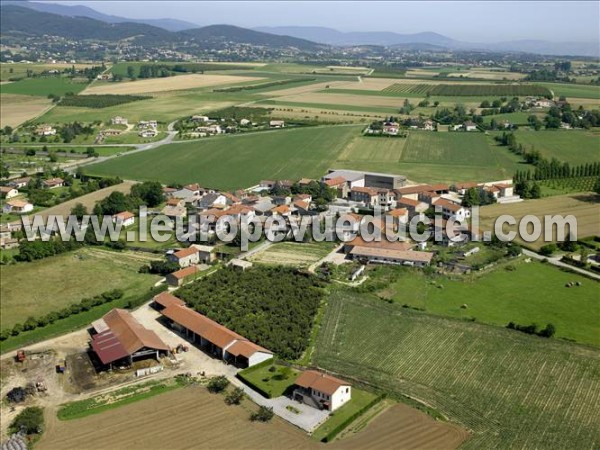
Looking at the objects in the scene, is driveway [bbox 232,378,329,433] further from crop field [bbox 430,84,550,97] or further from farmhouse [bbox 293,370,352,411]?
crop field [bbox 430,84,550,97]

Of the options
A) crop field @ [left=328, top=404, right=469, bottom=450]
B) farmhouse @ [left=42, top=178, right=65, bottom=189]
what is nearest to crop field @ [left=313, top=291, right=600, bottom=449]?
crop field @ [left=328, top=404, right=469, bottom=450]

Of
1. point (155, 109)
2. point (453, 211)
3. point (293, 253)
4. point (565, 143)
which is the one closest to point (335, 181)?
point (453, 211)

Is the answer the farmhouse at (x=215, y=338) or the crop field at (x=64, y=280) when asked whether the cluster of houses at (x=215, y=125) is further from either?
the farmhouse at (x=215, y=338)

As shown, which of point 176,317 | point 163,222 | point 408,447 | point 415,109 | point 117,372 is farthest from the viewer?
point 415,109

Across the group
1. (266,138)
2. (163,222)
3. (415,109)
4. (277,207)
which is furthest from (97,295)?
(415,109)

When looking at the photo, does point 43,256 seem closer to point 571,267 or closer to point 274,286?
point 274,286

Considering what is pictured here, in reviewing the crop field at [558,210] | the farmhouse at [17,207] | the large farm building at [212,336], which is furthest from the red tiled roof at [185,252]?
the crop field at [558,210]
